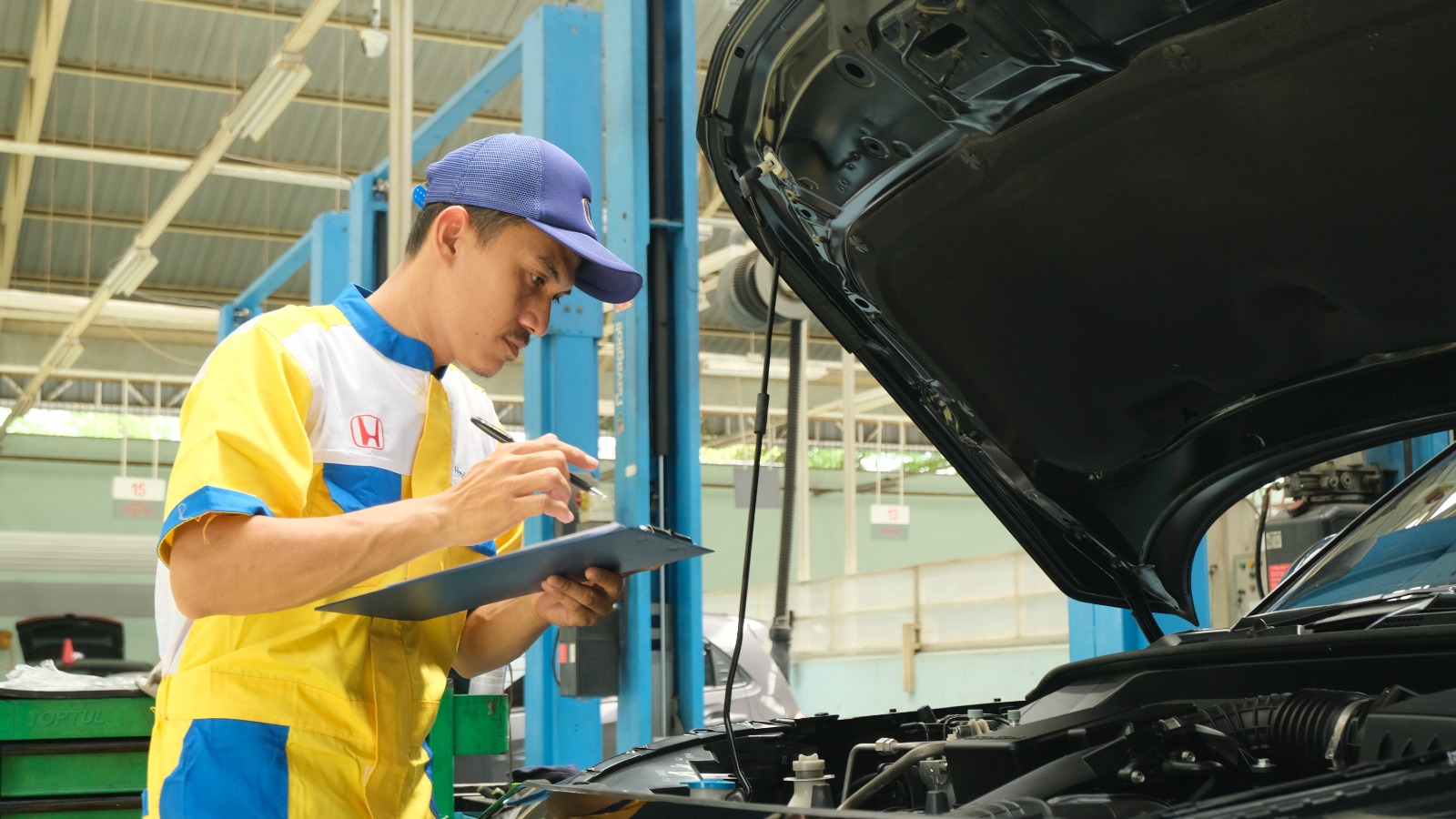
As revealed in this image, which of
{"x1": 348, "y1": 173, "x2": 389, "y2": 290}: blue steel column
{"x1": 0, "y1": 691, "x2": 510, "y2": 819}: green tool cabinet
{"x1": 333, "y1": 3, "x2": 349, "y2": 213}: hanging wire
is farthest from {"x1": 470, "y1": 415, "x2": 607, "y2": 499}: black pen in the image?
{"x1": 333, "y1": 3, "x2": 349, "y2": 213}: hanging wire

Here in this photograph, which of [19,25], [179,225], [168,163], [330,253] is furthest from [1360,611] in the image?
[179,225]

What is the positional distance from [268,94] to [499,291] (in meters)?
6.82

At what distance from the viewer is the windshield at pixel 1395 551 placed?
1967 mm

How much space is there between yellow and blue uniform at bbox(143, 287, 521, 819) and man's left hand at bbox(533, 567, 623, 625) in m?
0.17

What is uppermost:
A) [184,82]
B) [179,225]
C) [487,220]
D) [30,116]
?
[184,82]

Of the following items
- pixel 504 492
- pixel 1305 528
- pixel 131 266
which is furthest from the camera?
pixel 131 266

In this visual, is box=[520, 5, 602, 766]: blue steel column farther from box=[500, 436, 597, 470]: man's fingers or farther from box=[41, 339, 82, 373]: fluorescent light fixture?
box=[41, 339, 82, 373]: fluorescent light fixture

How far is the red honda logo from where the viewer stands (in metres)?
1.84

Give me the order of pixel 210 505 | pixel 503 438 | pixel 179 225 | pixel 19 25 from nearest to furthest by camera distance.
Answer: pixel 210 505, pixel 503 438, pixel 19 25, pixel 179 225

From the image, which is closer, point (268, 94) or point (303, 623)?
point (303, 623)

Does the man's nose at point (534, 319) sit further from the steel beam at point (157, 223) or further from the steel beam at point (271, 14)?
the steel beam at point (271, 14)

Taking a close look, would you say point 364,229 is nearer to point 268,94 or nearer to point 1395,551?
point 268,94

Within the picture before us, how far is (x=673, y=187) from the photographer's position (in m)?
3.93

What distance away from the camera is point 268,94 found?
8.03m
